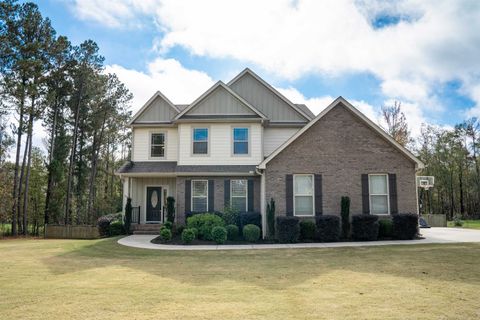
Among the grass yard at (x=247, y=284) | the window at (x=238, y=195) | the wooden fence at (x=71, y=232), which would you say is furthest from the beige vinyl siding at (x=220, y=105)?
the grass yard at (x=247, y=284)

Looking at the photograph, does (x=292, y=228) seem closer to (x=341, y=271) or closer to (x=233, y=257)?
(x=233, y=257)

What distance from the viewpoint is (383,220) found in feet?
52.2

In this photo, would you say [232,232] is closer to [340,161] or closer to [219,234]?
[219,234]

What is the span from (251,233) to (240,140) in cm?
600

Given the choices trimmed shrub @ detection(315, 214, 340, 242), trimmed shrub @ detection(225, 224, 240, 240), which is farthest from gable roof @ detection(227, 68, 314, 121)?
trimmed shrub @ detection(225, 224, 240, 240)

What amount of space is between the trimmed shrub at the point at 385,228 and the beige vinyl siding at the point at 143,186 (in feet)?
37.3

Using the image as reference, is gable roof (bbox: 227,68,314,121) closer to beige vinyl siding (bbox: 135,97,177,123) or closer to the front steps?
beige vinyl siding (bbox: 135,97,177,123)

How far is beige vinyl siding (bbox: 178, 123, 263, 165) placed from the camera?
1981cm

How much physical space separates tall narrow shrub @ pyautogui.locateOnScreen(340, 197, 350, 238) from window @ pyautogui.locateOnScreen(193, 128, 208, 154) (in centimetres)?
801

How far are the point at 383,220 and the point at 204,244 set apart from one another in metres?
7.96

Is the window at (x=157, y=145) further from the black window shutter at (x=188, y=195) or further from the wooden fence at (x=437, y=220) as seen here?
the wooden fence at (x=437, y=220)

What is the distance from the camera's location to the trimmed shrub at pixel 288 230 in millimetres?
15445

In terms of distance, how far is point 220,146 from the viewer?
1994 centimetres

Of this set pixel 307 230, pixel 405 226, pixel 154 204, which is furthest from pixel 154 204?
pixel 405 226
